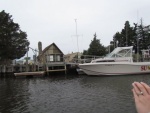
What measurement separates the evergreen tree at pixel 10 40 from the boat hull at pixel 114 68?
62.0 feet

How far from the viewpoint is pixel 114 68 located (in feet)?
143

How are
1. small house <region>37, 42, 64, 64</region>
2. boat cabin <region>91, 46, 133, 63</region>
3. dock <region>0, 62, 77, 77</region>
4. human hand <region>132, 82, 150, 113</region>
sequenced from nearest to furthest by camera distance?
human hand <region>132, 82, 150, 113</region> < boat cabin <region>91, 46, 133, 63</region> < dock <region>0, 62, 77, 77</region> < small house <region>37, 42, 64, 64</region>

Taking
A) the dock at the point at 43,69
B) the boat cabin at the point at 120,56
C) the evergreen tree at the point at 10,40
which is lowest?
the dock at the point at 43,69

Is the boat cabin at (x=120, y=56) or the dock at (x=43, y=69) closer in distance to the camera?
the boat cabin at (x=120, y=56)

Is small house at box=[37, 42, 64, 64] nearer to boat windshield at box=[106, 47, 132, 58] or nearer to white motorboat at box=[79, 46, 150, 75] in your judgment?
white motorboat at box=[79, 46, 150, 75]

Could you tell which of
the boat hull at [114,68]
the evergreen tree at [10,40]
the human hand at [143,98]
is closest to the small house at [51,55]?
the evergreen tree at [10,40]

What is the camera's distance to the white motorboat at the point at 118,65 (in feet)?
143

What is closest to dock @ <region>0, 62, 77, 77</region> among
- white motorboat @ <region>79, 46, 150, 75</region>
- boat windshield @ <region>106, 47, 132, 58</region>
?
white motorboat @ <region>79, 46, 150, 75</region>

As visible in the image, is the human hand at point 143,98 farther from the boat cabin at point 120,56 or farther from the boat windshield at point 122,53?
the boat windshield at point 122,53

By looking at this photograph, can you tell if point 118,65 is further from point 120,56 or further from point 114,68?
point 120,56

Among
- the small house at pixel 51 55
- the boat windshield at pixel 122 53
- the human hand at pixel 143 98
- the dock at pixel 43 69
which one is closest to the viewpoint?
the human hand at pixel 143 98

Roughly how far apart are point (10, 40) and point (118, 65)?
26074mm

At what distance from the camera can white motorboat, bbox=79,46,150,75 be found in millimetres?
43625

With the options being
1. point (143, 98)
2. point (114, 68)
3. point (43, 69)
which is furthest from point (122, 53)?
point (143, 98)
